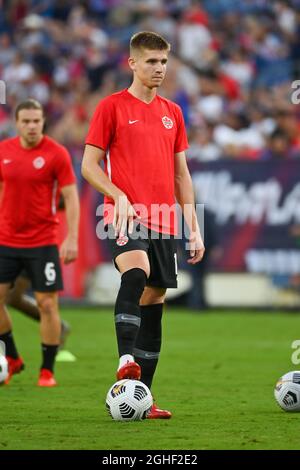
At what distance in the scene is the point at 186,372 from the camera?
34.7 ft

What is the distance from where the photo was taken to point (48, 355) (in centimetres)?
969

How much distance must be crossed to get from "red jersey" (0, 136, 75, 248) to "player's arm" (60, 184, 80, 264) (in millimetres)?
79

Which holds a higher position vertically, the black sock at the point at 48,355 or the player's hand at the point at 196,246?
the player's hand at the point at 196,246

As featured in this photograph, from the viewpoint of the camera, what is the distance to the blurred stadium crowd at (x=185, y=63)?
62.2ft

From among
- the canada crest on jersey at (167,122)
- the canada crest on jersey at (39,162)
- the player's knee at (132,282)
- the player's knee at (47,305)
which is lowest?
the player's knee at (47,305)

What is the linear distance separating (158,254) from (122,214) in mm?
549

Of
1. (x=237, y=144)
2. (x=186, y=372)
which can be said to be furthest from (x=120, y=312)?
(x=237, y=144)

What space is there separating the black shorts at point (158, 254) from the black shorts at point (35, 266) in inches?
92.7

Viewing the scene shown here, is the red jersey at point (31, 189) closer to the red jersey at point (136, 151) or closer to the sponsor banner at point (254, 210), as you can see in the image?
the red jersey at point (136, 151)

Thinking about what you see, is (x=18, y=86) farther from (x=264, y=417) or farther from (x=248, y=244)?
(x=264, y=417)

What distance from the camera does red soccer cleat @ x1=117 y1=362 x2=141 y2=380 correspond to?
6844 millimetres

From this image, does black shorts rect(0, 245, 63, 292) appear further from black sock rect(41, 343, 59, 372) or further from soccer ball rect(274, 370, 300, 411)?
soccer ball rect(274, 370, 300, 411)

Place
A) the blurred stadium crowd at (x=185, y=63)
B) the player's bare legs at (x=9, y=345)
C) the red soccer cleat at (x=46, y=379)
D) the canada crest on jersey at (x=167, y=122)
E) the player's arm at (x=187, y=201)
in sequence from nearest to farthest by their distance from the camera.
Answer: the canada crest on jersey at (x=167, y=122) → the player's arm at (x=187, y=201) → the red soccer cleat at (x=46, y=379) → the player's bare legs at (x=9, y=345) → the blurred stadium crowd at (x=185, y=63)

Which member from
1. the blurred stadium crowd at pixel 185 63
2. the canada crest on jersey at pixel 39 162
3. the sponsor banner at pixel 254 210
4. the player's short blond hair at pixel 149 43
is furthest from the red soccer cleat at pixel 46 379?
the blurred stadium crowd at pixel 185 63
